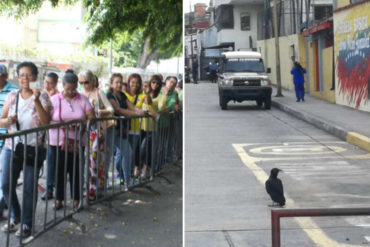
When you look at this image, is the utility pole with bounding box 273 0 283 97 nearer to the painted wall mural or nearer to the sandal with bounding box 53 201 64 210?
the painted wall mural

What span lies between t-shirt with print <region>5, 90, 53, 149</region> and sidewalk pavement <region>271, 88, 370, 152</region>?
2136 mm

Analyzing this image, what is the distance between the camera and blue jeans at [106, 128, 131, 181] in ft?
16.8

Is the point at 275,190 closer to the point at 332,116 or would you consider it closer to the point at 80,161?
the point at 332,116

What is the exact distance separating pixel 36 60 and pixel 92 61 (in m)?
1.61

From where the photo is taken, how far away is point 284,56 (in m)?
1.75

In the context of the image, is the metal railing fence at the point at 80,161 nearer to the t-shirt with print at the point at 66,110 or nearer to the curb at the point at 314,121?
the t-shirt with print at the point at 66,110

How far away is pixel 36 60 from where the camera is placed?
12.1ft

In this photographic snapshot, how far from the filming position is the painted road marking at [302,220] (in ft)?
5.42

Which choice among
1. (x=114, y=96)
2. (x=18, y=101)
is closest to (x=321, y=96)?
(x=18, y=101)

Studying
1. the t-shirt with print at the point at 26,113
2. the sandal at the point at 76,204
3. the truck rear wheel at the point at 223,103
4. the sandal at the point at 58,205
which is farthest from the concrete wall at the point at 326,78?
the sandal at the point at 76,204

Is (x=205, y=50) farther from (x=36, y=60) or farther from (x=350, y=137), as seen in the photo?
(x=36, y=60)

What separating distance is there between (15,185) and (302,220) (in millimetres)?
2299

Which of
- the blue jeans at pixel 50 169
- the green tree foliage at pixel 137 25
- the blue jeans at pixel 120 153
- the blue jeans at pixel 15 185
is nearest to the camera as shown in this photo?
the blue jeans at pixel 15 185

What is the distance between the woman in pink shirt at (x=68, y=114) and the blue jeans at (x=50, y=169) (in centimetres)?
3
